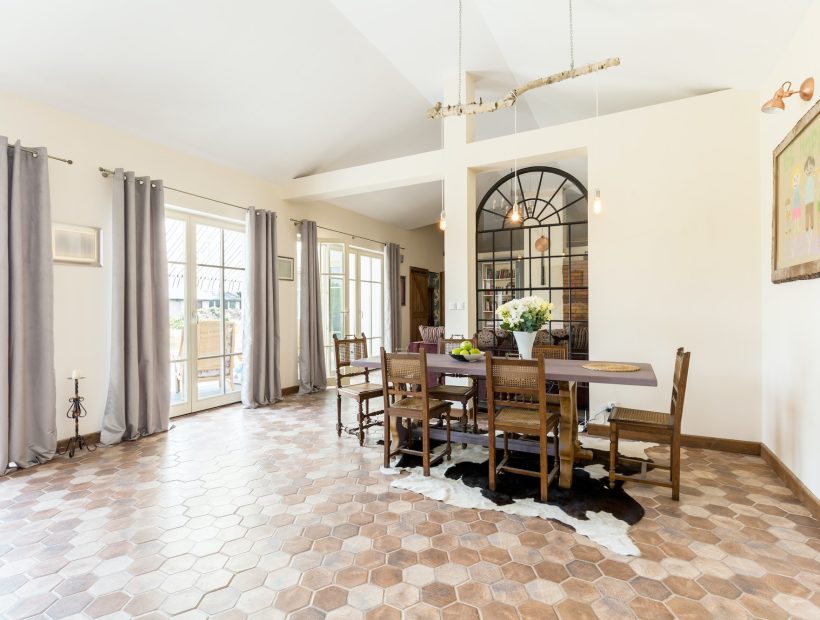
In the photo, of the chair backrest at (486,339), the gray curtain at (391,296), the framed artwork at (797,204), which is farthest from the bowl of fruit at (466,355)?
the gray curtain at (391,296)

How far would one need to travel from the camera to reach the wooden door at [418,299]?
30.6 ft

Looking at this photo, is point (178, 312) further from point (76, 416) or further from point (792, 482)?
point (792, 482)

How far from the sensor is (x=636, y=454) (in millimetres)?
3410

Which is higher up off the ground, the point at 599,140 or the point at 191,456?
the point at 599,140

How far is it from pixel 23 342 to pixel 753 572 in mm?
4711

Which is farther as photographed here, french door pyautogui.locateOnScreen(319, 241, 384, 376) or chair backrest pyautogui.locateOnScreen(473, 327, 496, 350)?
french door pyautogui.locateOnScreen(319, 241, 384, 376)

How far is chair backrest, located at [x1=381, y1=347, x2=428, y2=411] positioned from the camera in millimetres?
2953

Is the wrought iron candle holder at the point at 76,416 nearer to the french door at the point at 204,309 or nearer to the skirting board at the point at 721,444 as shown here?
the french door at the point at 204,309

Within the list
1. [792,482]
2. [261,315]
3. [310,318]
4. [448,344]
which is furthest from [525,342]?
[310,318]

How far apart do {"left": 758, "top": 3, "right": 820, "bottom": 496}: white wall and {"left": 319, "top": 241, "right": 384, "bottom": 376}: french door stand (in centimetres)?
517

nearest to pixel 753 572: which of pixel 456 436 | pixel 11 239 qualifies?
pixel 456 436

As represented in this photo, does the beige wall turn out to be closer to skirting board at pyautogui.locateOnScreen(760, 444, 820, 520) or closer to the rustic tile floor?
the rustic tile floor

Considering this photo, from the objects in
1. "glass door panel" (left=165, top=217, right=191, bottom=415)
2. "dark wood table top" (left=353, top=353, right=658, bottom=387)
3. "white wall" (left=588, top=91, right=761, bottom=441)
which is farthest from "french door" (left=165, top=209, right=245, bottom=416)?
"white wall" (left=588, top=91, right=761, bottom=441)

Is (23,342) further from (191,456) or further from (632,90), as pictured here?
(632,90)
